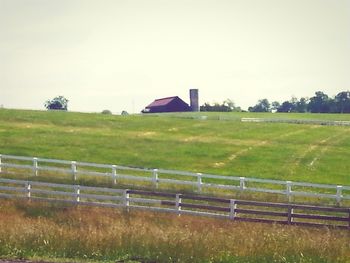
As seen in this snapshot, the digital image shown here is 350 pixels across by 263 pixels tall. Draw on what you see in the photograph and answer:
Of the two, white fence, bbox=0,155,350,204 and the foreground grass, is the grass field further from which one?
white fence, bbox=0,155,350,204

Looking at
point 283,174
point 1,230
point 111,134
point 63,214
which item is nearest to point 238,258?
point 1,230

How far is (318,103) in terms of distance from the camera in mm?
170250

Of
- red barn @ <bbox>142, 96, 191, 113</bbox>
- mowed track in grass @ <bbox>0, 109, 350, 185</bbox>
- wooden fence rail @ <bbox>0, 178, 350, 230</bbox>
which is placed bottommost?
wooden fence rail @ <bbox>0, 178, 350, 230</bbox>

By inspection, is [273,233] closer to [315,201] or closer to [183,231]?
[183,231]

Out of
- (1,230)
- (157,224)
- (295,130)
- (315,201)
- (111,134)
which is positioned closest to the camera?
(1,230)

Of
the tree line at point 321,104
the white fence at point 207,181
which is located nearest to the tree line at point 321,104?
the tree line at point 321,104

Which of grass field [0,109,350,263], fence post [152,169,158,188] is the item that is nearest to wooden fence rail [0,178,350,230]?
grass field [0,109,350,263]

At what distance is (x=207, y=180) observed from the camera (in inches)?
1211

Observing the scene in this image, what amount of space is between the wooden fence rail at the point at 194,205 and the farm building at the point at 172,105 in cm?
9701

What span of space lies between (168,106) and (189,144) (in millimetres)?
78855

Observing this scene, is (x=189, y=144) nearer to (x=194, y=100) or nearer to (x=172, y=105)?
(x=172, y=105)

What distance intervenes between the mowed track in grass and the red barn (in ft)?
188

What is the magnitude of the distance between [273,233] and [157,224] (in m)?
4.68

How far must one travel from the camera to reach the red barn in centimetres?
12319
